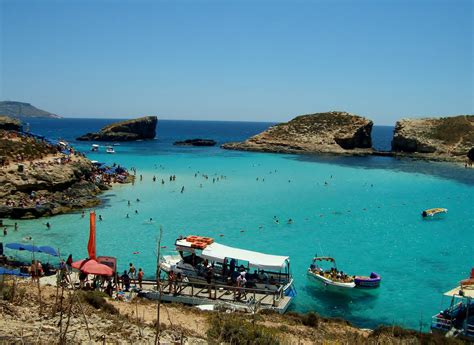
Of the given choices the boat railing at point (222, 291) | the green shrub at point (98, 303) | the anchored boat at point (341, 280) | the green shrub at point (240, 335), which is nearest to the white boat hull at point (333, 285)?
the anchored boat at point (341, 280)

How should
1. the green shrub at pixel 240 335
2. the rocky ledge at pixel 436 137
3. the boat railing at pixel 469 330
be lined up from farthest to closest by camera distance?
the rocky ledge at pixel 436 137
the boat railing at pixel 469 330
the green shrub at pixel 240 335

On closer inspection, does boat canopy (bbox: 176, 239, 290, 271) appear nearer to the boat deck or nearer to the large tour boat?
the large tour boat

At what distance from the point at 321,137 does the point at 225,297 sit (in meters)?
91.8

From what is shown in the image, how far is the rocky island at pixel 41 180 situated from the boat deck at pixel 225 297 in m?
20.8

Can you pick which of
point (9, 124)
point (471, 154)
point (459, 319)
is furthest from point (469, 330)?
point (471, 154)

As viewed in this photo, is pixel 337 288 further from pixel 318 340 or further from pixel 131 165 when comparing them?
pixel 131 165

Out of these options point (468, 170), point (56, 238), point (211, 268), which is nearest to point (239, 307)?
point (211, 268)

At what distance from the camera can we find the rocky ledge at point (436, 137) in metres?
91.1

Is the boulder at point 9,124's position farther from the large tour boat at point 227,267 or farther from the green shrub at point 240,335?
the green shrub at point 240,335

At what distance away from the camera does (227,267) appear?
22078 mm

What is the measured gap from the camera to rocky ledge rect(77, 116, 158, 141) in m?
124

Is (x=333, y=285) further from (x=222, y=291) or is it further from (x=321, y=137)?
(x=321, y=137)

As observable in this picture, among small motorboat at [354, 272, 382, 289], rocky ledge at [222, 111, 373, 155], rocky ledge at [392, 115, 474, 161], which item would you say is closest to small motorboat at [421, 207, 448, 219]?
small motorboat at [354, 272, 382, 289]

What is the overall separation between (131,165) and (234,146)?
41040mm
